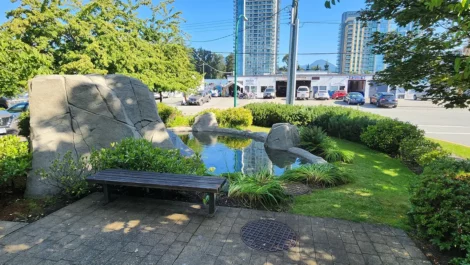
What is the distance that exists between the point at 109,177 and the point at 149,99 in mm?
3392

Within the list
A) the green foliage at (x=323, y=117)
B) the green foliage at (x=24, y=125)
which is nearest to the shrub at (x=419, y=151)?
the green foliage at (x=323, y=117)

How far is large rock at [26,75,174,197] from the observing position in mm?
3934

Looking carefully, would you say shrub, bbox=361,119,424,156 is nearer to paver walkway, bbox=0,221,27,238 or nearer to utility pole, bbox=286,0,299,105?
utility pole, bbox=286,0,299,105

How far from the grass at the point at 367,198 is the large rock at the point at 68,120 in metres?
3.65

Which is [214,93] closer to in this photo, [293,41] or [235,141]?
[293,41]

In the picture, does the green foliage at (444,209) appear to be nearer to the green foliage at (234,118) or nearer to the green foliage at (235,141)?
the green foliage at (235,141)

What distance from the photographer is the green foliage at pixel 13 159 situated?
3574 millimetres

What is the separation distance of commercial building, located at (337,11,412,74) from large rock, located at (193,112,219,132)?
7.19m

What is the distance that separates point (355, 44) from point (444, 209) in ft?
94.1

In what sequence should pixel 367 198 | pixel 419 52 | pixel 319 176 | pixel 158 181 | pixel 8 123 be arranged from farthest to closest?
pixel 8 123
pixel 319 176
pixel 419 52
pixel 367 198
pixel 158 181

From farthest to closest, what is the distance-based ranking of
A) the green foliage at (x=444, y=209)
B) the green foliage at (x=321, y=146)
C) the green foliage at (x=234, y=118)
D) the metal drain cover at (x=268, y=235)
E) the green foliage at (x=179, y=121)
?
1. the green foliage at (x=179, y=121)
2. the green foliage at (x=234, y=118)
3. the green foliage at (x=321, y=146)
4. the metal drain cover at (x=268, y=235)
5. the green foliage at (x=444, y=209)

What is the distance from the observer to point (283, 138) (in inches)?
340

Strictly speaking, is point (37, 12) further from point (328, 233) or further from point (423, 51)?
point (423, 51)

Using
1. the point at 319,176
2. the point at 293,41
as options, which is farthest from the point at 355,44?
the point at 319,176
